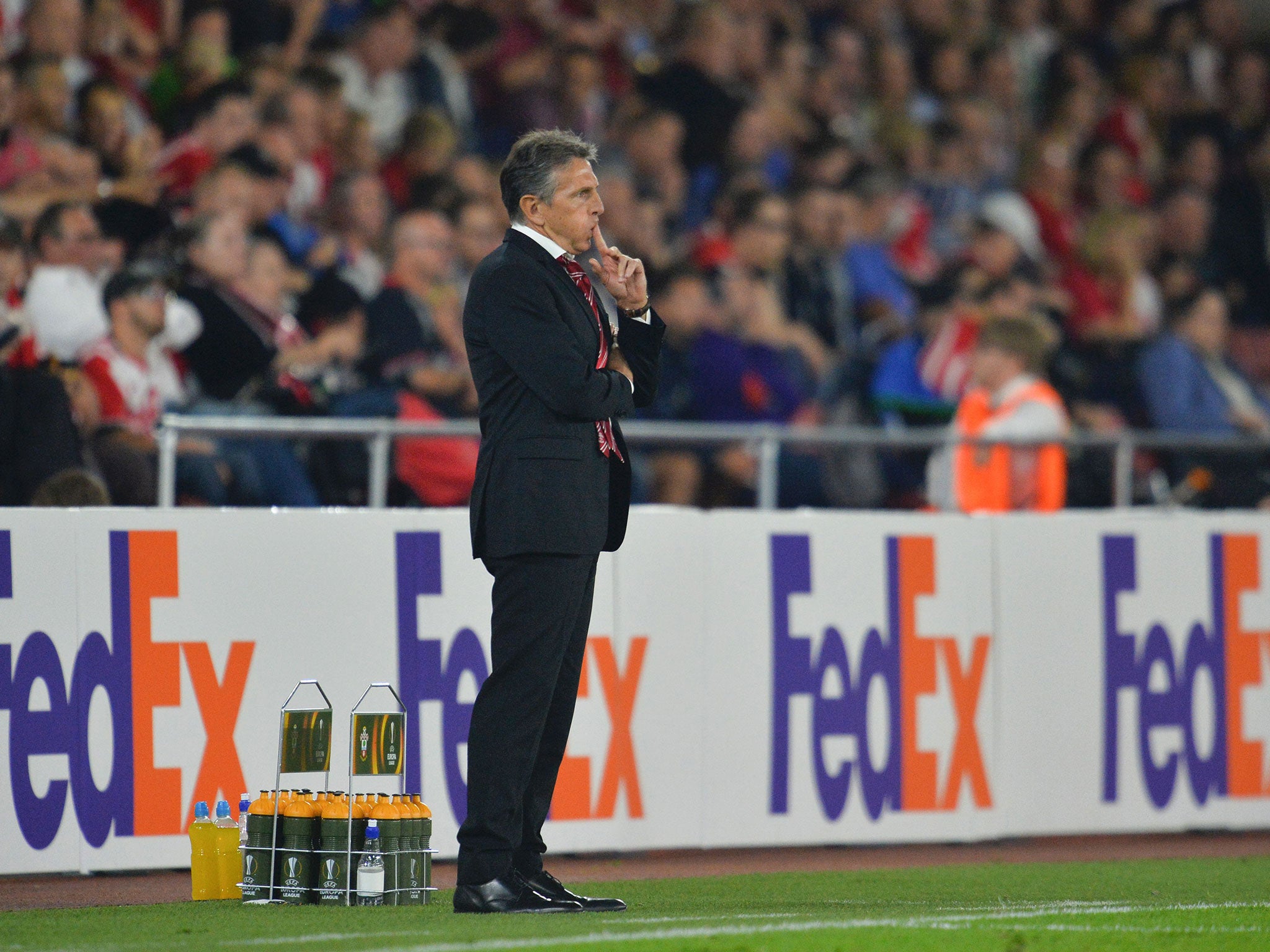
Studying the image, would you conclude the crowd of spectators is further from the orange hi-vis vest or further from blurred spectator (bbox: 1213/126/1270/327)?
the orange hi-vis vest

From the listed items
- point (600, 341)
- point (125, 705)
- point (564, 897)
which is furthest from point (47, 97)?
point (564, 897)

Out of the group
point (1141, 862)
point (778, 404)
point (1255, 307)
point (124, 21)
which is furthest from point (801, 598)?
point (1255, 307)

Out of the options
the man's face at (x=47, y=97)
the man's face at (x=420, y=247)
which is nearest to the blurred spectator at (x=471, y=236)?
the man's face at (x=420, y=247)

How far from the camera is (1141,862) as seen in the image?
8852 mm

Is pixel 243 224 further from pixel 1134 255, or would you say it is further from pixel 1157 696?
pixel 1134 255

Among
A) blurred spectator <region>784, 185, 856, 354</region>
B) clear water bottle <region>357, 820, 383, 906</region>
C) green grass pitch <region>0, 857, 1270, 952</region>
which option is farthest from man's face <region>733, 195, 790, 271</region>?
clear water bottle <region>357, 820, 383, 906</region>

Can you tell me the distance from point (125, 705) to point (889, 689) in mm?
3454

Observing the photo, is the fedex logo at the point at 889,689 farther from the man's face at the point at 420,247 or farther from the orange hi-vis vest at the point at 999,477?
the man's face at the point at 420,247

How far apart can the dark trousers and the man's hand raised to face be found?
0.81 metres

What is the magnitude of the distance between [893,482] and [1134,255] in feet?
14.7

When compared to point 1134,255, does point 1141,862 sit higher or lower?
lower

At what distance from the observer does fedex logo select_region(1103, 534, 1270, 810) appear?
991 cm

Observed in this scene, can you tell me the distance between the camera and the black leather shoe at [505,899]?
20.3 ft

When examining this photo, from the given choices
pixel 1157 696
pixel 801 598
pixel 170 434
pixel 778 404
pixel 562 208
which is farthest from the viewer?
pixel 778 404
